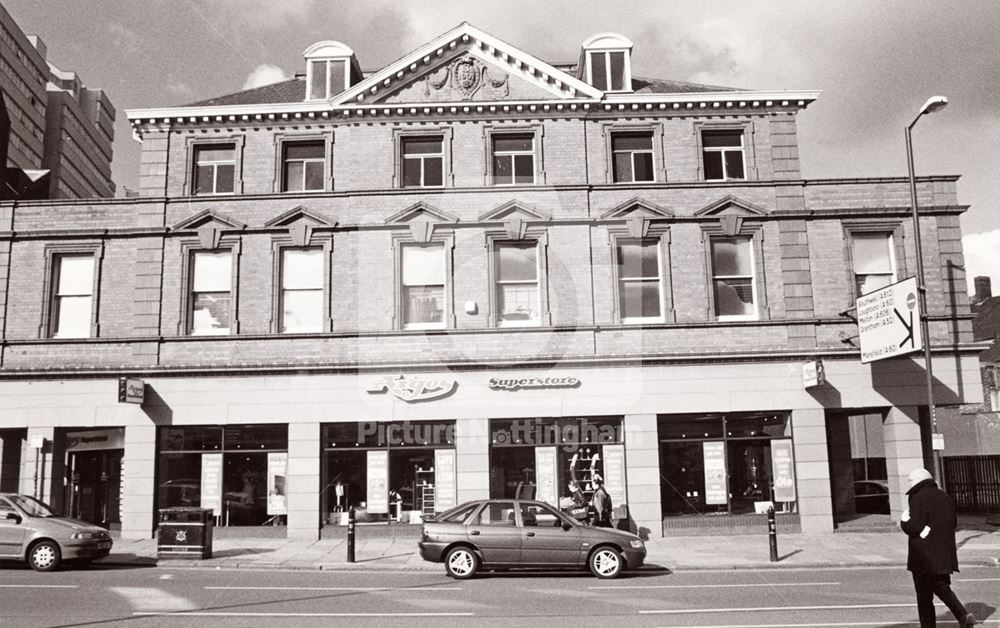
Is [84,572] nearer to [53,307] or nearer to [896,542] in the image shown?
[53,307]

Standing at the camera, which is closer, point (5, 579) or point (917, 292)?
point (5, 579)

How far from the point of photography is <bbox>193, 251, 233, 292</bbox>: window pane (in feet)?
75.2

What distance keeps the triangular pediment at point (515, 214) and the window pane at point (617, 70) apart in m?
4.61

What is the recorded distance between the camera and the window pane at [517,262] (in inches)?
891

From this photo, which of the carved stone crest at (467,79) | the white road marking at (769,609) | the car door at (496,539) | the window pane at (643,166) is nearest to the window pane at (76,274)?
the carved stone crest at (467,79)

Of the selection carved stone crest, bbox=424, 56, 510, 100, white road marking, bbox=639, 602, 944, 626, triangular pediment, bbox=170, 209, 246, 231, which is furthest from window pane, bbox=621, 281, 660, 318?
white road marking, bbox=639, 602, 944, 626

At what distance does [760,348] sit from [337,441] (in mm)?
11512

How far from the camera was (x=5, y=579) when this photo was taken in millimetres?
14539

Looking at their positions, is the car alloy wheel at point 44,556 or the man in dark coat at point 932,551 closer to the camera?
the man in dark coat at point 932,551

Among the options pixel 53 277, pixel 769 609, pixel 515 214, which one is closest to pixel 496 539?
pixel 769 609

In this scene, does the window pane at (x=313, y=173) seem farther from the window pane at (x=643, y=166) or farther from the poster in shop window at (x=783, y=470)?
the poster in shop window at (x=783, y=470)

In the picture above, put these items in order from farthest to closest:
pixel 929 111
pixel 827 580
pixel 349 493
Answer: pixel 349 493
pixel 929 111
pixel 827 580

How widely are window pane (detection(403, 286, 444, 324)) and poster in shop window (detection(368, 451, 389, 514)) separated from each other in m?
3.71

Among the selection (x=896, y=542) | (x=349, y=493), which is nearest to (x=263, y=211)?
(x=349, y=493)
